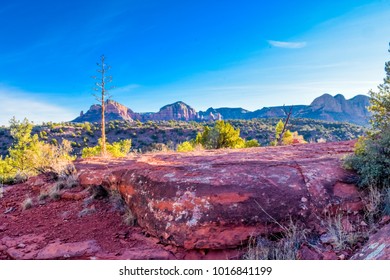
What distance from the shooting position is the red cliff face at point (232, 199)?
3.91m

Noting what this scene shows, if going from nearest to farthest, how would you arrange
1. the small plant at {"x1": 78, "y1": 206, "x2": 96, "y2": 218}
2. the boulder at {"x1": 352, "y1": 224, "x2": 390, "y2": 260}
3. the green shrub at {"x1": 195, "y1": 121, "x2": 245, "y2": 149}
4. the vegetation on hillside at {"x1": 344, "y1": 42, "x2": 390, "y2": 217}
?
the boulder at {"x1": 352, "y1": 224, "x2": 390, "y2": 260} → the vegetation on hillside at {"x1": 344, "y1": 42, "x2": 390, "y2": 217} → the small plant at {"x1": 78, "y1": 206, "x2": 96, "y2": 218} → the green shrub at {"x1": 195, "y1": 121, "x2": 245, "y2": 149}

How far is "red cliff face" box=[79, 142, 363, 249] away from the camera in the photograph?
12.8 ft

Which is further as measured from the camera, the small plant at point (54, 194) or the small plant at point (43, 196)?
the small plant at point (43, 196)

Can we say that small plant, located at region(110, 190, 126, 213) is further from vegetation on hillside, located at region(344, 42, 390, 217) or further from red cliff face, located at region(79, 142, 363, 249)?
vegetation on hillside, located at region(344, 42, 390, 217)

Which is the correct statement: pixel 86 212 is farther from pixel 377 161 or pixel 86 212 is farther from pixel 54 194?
pixel 377 161

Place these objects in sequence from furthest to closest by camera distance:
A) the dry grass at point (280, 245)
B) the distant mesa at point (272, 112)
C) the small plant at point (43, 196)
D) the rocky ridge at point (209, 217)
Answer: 1. the distant mesa at point (272, 112)
2. the small plant at point (43, 196)
3. the rocky ridge at point (209, 217)
4. the dry grass at point (280, 245)

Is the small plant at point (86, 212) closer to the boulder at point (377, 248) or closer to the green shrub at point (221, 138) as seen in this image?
the boulder at point (377, 248)

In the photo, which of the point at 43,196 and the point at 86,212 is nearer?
the point at 86,212

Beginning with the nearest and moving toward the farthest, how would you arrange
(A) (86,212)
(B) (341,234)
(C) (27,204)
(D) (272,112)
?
(B) (341,234) → (A) (86,212) → (C) (27,204) → (D) (272,112)

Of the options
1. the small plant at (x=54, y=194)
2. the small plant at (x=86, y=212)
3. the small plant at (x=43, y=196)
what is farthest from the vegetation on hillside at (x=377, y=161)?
the small plant at (x=43, y=196)

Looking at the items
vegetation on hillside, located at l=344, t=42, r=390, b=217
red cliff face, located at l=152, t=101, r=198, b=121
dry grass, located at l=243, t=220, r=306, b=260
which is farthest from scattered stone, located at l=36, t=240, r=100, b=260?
red cliff face, located at l=152, t=101, r=198, b=121

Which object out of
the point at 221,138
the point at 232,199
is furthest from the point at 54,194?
the point at 221,138

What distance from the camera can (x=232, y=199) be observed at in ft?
13.6
